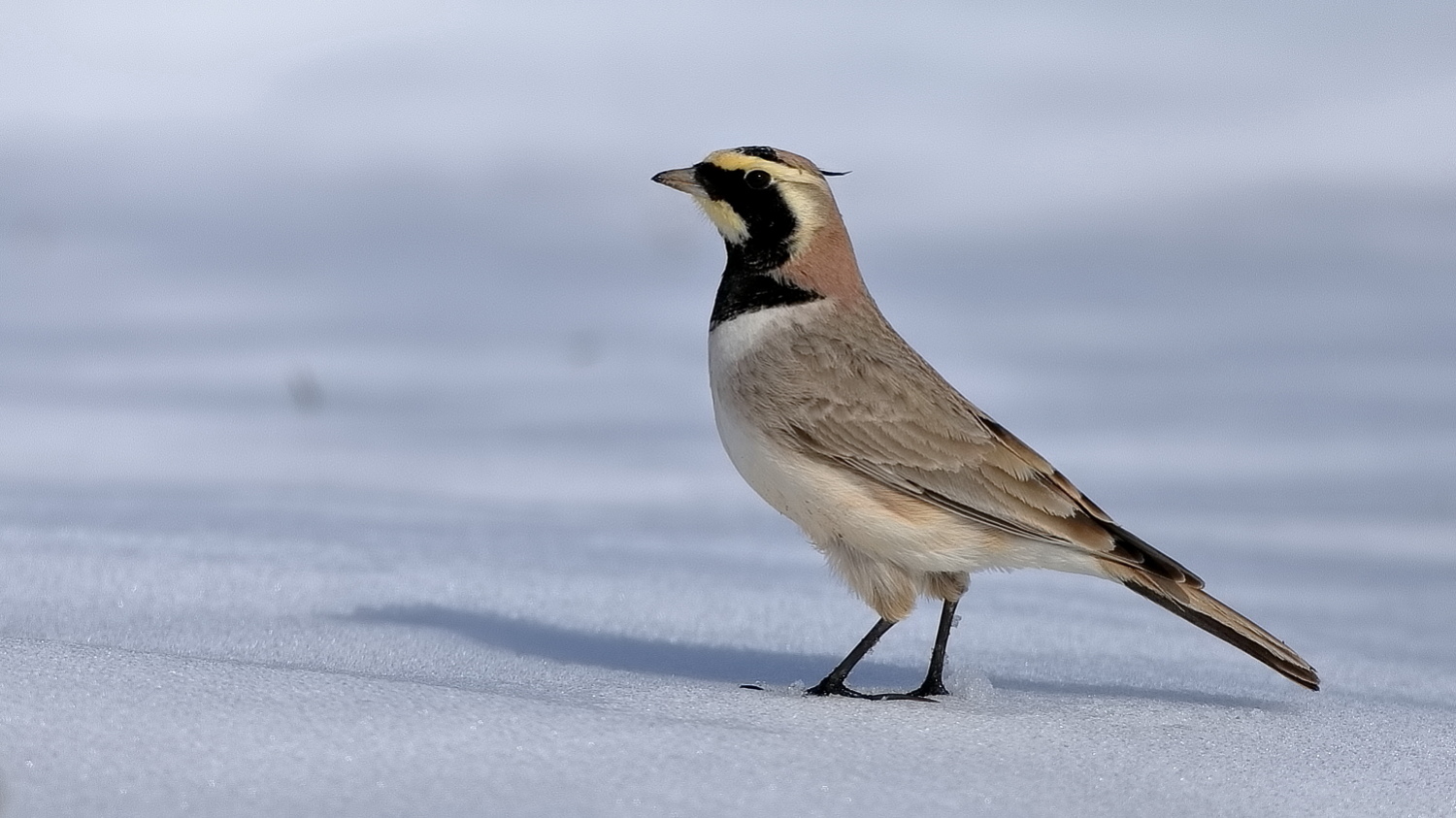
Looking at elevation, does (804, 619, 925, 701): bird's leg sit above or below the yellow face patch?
below

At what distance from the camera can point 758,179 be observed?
491 cm

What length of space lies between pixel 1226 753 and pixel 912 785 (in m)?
0.96

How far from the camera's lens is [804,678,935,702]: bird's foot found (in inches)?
172

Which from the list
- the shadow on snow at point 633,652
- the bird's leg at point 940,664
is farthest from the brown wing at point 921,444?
the shadow on snow at point 633,652

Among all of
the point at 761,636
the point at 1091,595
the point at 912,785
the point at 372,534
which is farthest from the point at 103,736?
the point at 1091,595

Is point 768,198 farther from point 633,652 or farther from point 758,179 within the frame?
point 633,652

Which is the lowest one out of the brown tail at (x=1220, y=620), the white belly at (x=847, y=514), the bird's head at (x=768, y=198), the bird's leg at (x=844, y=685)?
the bird's leg at (x=844, y=685)

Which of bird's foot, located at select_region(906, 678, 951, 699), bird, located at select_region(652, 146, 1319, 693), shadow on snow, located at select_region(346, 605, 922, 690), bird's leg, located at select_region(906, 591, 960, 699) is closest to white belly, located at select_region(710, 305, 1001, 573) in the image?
bird, located at select_region(652, 146, 1319, 693)

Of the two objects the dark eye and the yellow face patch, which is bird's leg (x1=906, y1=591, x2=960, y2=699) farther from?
the dark eye

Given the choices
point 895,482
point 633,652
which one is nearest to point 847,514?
point 895,482

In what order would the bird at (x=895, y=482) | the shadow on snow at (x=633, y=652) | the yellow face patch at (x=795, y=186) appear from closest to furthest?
the bird at (x=895, y=482), the shadow on snow at (x=633, y=652), the yellow face patch at (x=795, y=186)

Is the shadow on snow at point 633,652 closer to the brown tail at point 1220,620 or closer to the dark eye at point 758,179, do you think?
the brown tail at point 1220,620

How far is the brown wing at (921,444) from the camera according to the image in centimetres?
439

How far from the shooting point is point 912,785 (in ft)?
10.5
